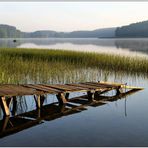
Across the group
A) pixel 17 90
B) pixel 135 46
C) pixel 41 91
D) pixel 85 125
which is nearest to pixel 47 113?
pixel 41 91

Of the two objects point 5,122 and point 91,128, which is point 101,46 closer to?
point 5,122

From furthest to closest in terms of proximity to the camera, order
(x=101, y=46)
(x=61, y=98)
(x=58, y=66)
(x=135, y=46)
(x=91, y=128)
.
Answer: (x=101, y=46) < (x=135, y=46) < (x=58, y=66) < (x=61, y=98) < (x=91, y=128)

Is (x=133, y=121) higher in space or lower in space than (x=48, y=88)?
lower

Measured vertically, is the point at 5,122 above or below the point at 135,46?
below

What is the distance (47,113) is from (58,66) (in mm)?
8735

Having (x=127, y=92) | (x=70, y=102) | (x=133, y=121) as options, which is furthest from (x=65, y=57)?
(x=133, y=121)

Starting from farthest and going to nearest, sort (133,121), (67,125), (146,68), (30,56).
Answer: (30,56) < (146,68) < (133,121) < (67,125)

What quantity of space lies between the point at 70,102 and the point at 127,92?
3.87 m

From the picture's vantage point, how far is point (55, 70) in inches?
734

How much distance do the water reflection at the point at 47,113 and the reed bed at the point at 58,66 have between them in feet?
9.60

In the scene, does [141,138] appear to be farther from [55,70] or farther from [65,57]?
[65,57]

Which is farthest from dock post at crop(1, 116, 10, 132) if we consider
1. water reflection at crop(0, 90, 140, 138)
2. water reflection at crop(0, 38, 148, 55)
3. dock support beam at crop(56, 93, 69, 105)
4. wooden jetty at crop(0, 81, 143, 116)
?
water reflection at crop(0, 38, 148, 55)

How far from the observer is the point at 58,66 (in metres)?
20.1

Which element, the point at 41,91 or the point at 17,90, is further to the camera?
the point at 41,91
